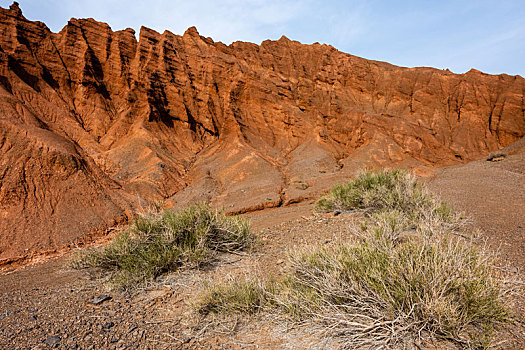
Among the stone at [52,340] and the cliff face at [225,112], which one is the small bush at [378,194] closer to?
the stone at [52,340]

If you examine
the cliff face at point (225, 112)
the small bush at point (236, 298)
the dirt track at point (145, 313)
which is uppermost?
the cliff face at point (225, 112)

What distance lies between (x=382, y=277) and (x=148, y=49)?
3747 cm

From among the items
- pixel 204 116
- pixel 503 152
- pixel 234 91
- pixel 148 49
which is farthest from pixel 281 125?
pixel 503 152

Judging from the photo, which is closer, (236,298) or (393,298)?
(393,298)

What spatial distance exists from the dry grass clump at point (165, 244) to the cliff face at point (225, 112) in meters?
9.15

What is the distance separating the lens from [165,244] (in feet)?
16.9

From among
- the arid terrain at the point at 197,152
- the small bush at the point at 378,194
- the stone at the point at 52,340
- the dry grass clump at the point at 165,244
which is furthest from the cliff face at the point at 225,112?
the stone at the point at 52,340

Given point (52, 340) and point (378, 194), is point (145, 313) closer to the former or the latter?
point (52, 340)

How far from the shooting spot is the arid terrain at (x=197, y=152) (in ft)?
11.9

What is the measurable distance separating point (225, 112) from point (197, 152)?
18.7ft

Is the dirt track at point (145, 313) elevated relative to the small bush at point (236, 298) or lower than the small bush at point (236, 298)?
lower

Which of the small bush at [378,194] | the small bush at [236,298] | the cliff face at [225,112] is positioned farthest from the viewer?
the cliff face at [225,112]

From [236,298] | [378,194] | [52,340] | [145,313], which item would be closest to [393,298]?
[236,298]

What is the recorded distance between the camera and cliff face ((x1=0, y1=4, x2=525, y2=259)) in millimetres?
20594
